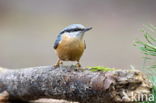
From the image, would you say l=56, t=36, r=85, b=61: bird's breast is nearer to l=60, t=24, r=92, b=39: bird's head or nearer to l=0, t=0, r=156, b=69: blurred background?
l=60, t=24, r=92, b=39: bird's head

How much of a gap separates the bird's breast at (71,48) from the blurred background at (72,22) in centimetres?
257

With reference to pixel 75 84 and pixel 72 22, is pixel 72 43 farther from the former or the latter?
pixel 72 22

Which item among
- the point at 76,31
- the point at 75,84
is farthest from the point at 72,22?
the point at 75,84

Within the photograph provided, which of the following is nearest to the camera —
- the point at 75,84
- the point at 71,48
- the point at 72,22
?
the point at 75,84

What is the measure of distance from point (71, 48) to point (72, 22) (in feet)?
11.0

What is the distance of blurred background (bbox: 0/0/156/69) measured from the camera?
455 centimetres

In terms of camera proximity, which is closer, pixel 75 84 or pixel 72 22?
pixel 75 84

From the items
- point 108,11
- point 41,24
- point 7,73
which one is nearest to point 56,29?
point 41,24

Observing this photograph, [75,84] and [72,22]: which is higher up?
[72,22]

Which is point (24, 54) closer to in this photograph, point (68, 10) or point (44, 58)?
point (44, 58)

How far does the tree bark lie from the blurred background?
2.43 meters

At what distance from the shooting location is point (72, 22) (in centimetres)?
498

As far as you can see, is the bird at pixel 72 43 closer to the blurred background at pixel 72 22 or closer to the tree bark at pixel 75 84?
the tree bark at pixel 75 84

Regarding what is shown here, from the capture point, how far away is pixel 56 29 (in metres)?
4.98
